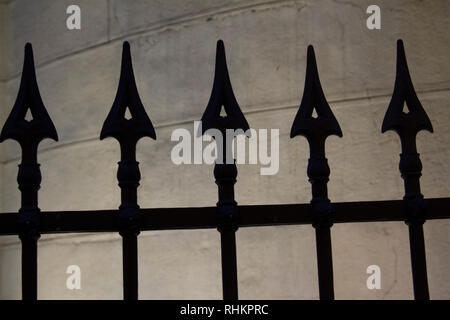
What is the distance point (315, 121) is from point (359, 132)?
4.31ft

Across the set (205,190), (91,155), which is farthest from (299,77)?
(91,155)

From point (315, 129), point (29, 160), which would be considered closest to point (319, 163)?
point (315, 129)

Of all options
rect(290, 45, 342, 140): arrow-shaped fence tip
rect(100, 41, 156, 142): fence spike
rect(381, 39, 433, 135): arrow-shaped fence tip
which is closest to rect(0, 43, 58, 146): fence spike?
rect(100, 41, 156, 142): fence spike

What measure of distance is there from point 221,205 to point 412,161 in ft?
1.23

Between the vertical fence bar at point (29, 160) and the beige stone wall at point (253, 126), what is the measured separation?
1.41m

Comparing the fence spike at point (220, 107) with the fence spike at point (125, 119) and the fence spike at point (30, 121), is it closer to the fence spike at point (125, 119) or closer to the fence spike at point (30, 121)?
the fence spike at point (125, 119)

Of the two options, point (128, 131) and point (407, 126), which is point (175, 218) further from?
point (407, 126)

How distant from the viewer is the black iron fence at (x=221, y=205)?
4.33ft

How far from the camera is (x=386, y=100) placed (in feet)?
8.81

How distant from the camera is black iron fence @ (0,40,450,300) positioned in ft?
4.33

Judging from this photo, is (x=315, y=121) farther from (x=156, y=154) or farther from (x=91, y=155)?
(x=91, y=155)

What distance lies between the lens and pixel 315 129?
1.38 metres

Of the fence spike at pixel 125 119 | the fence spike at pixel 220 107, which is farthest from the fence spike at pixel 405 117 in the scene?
the fence spike at pixel 125 119

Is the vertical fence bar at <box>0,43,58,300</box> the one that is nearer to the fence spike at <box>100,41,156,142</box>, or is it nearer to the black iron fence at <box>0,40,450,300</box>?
the black iron fence at <box>0,40,450,300</box>
